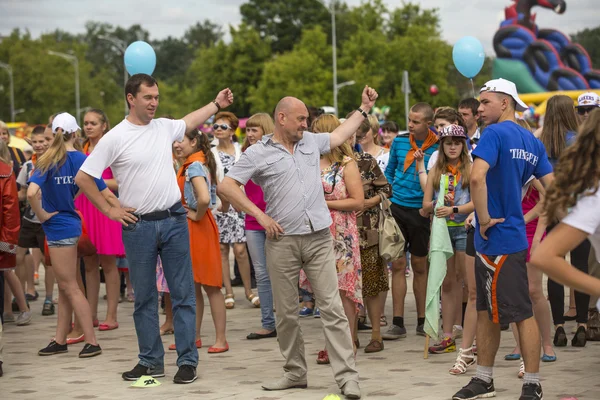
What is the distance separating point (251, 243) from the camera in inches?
388

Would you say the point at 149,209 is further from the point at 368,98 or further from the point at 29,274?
the point at 29,274

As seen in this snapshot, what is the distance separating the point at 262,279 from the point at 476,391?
3.58 m

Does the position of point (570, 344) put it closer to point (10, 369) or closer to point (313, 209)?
point (313, 209)

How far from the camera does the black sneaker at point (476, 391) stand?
644 centimetres

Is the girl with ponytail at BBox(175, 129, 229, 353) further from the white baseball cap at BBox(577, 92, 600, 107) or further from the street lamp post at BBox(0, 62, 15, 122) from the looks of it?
the street lamp post at BBox(0, 62, 15, 122)

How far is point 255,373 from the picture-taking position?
7.67 metres

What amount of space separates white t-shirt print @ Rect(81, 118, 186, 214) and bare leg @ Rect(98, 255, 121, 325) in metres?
2.83

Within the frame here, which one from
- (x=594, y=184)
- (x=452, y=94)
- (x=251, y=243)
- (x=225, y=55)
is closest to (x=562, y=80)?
(x=452, y=94)

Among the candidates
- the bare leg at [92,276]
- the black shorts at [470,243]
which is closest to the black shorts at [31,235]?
the bare leg at [92,276]

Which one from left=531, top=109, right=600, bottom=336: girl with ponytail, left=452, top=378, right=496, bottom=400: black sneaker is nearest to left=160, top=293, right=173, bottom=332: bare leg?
left=452, top=378, right=496, bottom=400: black sneaker

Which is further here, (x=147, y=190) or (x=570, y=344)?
(x=570, y=344)

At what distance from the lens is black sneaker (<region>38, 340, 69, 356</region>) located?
8695 millimetres

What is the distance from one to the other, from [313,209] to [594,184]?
9.34 feet

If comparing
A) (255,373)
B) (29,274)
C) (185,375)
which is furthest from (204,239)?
(29,274)
